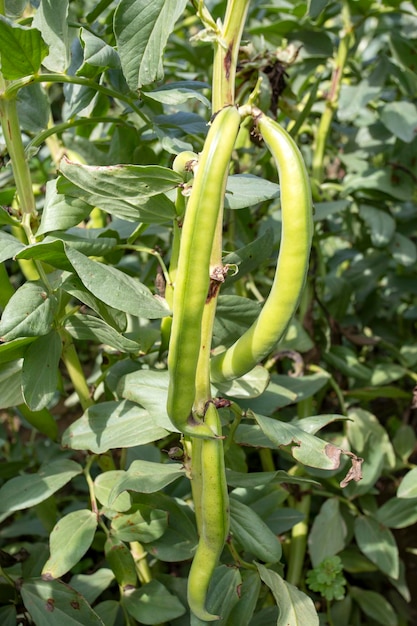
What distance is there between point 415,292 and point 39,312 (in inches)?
35.8

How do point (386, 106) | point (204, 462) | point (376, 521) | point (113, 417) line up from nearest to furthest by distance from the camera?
point (204, 462) < point (113, 417) < point (376, 521) < point (386, 106)

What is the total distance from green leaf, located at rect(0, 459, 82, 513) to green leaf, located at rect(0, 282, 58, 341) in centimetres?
20

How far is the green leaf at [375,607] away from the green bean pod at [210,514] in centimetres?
53

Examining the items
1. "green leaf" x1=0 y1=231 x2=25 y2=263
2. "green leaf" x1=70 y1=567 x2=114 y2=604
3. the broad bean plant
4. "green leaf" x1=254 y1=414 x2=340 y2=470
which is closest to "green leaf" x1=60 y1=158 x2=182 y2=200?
the broad bean plant

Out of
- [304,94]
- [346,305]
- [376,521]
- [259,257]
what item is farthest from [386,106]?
[376,521]

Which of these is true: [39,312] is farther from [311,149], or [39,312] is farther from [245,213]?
[311,149]

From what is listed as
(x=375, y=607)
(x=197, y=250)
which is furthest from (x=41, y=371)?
(x=375, y=607)

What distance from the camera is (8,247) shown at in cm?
60

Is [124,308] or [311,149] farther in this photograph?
[311,149]

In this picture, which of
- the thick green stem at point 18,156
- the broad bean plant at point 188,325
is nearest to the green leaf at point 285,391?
the broad bean plant at point 188,325

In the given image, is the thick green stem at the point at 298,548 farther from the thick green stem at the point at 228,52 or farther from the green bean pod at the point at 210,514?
the thick green stem at the point at 228,52

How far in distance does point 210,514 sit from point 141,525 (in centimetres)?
18

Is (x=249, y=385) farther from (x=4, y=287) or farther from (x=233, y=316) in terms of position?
(x=4, y=287)

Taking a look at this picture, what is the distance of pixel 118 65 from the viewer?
0.63m
